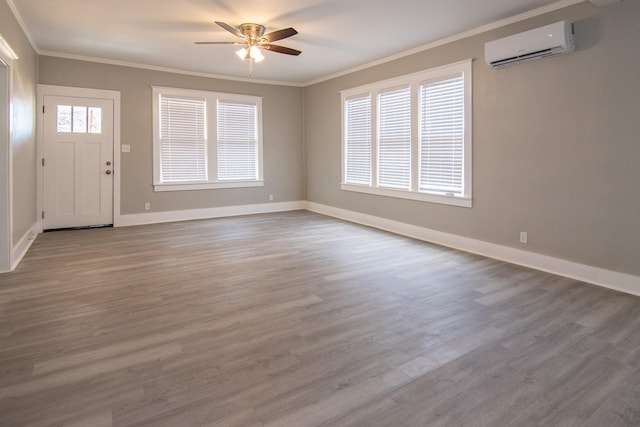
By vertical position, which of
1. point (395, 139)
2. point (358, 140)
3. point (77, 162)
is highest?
point (358, 140)

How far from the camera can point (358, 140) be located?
704 cm

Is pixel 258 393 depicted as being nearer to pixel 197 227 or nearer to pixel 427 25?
pixel 427 25

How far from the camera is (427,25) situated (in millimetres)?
4699

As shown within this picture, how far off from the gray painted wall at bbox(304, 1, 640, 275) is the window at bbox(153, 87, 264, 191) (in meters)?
3.82

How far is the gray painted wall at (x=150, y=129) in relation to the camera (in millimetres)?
6371

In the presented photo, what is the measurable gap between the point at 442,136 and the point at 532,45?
155 centimetres

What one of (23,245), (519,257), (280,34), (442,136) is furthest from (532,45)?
(23,245)

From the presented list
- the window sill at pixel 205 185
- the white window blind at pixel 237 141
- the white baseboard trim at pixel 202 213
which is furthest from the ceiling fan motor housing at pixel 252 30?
the white baseboard trim at pixel 202 213

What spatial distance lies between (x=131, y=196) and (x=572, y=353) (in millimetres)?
6603

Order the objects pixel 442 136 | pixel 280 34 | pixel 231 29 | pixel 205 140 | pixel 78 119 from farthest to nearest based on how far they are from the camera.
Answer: pixel 205 140 → pixel 78 119 → pixel 442 136 → pixel 280 34 → pixel 231 29

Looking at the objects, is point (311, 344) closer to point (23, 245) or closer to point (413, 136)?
point (413, 136)

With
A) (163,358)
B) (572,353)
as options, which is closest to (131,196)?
(163,358)

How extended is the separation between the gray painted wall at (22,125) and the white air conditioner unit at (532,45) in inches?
199

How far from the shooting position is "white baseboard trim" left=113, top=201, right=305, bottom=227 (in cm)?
688
